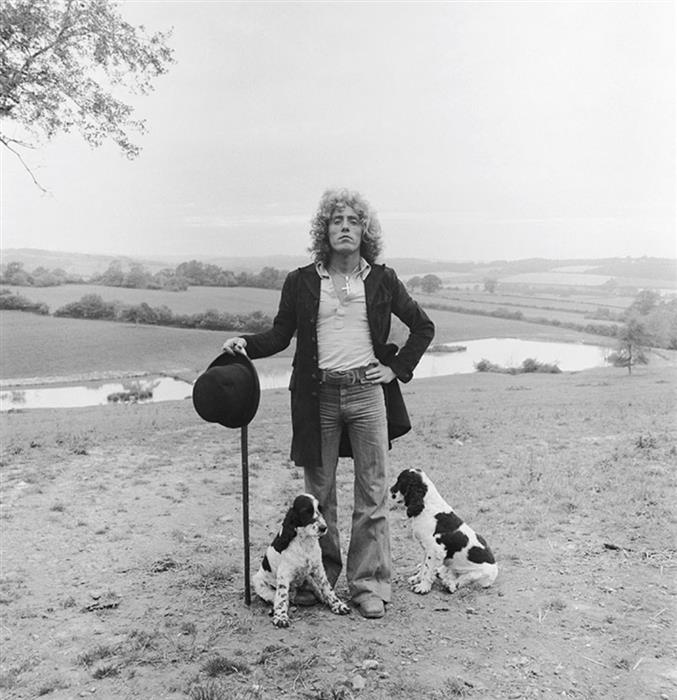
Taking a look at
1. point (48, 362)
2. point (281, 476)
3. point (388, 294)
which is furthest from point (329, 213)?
point (48, 362)

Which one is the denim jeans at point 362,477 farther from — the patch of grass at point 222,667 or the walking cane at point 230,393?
the patch of grass at point 222,667

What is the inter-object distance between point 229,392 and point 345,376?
808 mm

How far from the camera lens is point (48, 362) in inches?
793

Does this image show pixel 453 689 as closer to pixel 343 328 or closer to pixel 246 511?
pixel 246 511

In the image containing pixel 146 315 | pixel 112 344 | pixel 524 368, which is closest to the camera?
pixel 112 344

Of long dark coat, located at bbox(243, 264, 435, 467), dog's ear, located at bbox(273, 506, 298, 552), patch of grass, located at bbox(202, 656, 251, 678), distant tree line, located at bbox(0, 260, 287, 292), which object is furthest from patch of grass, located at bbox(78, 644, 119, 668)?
distant tree line, located at bbox(0, 260, 287, 292)

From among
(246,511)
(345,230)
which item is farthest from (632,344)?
(246,511)

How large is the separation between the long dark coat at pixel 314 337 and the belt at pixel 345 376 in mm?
66

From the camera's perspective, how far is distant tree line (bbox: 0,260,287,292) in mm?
23719

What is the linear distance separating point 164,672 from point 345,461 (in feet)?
19.1

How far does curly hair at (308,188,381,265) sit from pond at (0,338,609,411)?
1538 cm

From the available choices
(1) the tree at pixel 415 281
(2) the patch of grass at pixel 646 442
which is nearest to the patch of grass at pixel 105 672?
(2) the patch of grass at pixel 646 442

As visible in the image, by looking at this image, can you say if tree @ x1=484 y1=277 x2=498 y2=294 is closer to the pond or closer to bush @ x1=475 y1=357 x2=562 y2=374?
the pond

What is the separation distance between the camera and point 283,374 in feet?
70.0
